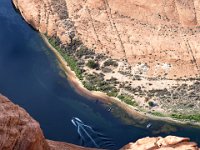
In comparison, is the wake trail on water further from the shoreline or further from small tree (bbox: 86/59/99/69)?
small tree (bbox: 86/59/99/69)

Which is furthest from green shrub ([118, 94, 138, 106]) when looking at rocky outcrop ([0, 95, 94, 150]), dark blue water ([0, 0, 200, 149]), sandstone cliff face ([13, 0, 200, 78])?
rocky outcrop ([0, 95, 94, 150])

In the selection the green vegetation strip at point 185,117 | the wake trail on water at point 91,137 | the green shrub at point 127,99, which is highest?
the green shrub at point 127,99

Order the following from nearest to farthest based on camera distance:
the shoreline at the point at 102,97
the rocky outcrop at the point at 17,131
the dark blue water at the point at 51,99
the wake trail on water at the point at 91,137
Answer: the rocky outcrop at the point at 17,131, the wake trail on water at the point at 91,137, the dark blue water at the point at 51,99, the shoreline at the point at 102,97

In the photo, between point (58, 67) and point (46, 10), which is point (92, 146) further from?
point (46, 10)

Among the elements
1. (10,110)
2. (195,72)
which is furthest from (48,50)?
(10,110)

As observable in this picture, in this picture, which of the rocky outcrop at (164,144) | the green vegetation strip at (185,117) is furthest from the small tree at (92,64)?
the rocky outcrop at (164,144)

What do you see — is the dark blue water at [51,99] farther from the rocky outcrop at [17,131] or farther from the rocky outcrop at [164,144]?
the rocky outcrop at [17,131]
